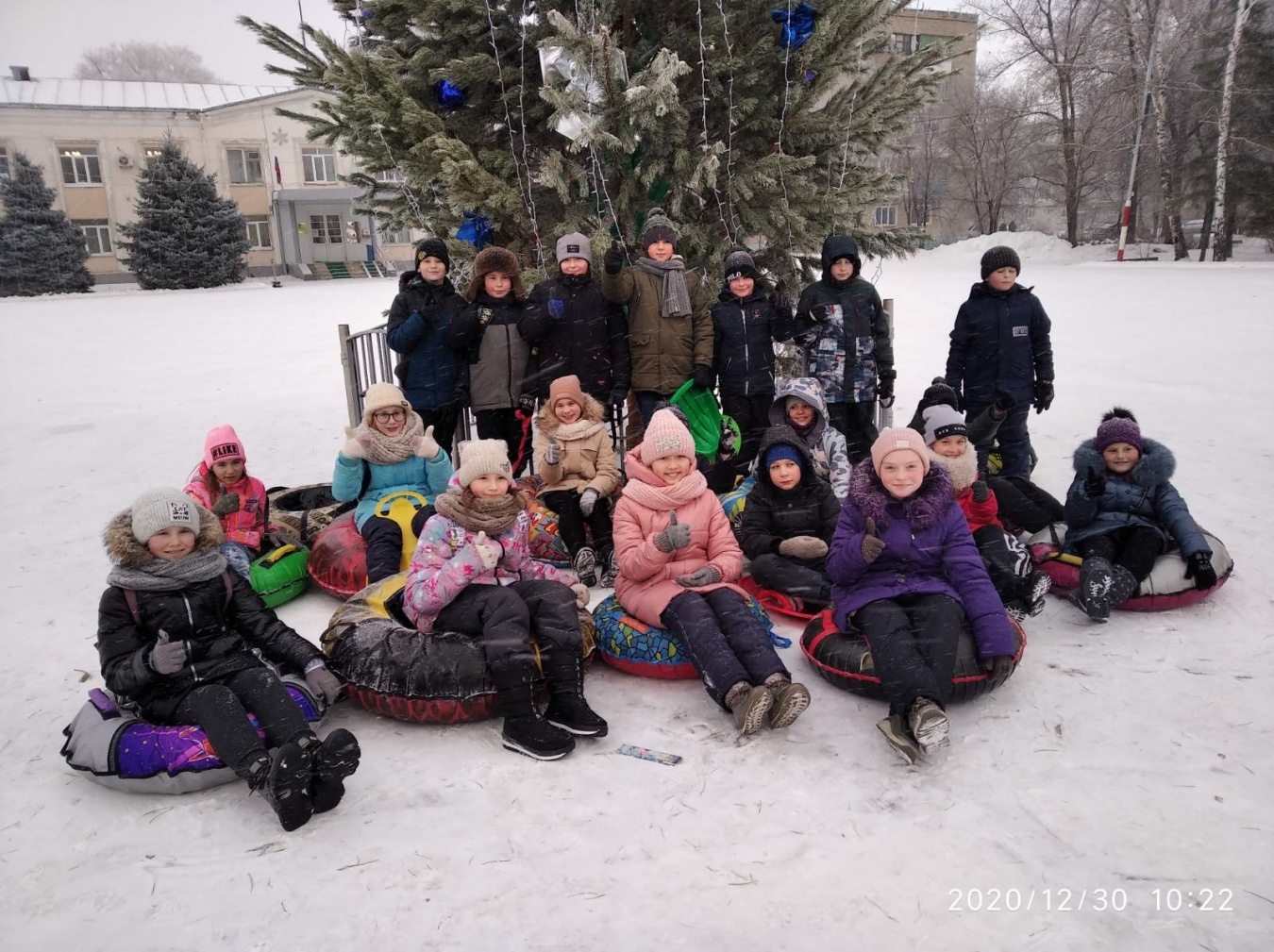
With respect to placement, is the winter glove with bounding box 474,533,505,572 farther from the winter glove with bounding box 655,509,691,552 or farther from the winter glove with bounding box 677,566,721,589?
the winter glove with bounding box 677,566,721,589

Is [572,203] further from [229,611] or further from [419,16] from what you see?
[229,611]

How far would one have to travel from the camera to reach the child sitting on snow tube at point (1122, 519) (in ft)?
13.9

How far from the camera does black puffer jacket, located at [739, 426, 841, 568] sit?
4.67 m

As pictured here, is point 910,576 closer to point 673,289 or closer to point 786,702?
point 786,702

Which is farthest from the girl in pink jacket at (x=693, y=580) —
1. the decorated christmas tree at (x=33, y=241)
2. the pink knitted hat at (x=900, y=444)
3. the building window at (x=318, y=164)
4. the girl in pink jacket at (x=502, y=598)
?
the building window at (x=318, y=164)

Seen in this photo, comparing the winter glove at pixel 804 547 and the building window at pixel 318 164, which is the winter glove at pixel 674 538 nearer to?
the winter glove at pixel 804 547

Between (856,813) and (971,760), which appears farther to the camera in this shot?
(971,760)

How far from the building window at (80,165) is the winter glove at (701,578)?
39864mm

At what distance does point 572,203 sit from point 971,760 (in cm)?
492

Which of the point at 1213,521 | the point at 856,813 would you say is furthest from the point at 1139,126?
the point at 856,813

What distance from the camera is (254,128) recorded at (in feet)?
116

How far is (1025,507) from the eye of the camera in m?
5.23

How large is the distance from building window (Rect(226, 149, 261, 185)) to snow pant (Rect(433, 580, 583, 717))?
38.1 m

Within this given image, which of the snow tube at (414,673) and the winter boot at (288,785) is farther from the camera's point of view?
the snow tube at (414,673)
